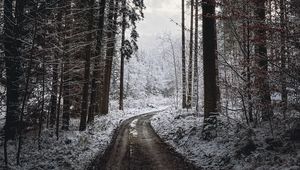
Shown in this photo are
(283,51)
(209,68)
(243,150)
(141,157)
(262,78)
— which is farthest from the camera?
(209,68)

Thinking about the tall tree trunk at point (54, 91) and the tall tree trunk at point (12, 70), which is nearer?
the tall tree trunk at point (12, 70)

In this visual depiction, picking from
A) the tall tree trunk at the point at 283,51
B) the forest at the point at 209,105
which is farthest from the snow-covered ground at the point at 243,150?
the tall tree trunk at the point at 283,51

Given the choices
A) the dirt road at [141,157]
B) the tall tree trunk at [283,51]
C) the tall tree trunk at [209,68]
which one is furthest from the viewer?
the tall tree trunk at [209,68]

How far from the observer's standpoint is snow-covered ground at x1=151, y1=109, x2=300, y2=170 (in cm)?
840

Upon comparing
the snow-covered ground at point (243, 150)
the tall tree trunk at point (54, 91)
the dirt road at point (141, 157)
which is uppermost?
the tall tree trunk at point (54, 91)

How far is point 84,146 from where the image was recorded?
13.9 meters

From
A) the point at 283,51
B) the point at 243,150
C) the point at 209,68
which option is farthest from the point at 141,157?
the point at 283,51

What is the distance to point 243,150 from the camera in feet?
31.5

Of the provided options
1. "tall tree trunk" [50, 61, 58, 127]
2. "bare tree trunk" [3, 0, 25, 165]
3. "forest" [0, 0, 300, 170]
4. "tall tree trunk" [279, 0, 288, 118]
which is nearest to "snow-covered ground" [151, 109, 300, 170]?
"forest" [0, 0, 300, 170]

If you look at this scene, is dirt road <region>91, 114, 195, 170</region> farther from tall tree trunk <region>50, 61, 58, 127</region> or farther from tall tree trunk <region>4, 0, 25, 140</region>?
tall tree trunk <region>4, 0, 25, 140</region>

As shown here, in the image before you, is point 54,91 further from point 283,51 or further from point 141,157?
point 283,51

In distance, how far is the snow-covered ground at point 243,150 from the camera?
8.40m

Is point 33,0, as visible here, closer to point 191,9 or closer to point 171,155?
point 171,155

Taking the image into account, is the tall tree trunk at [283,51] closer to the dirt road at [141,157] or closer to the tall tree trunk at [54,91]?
the dirt road at [141,157]
